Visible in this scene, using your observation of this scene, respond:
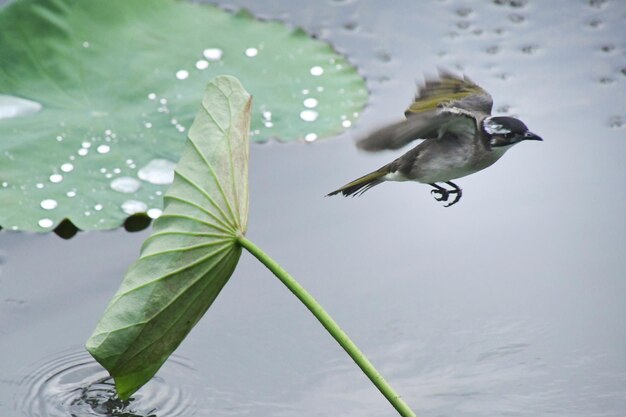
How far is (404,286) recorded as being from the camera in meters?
3.97

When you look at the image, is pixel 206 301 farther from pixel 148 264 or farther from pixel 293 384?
pixel 293 384

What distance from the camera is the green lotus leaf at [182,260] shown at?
2783 mm

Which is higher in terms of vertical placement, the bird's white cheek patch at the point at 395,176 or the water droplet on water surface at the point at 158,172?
the water droplet on water surface at the point at 158,172

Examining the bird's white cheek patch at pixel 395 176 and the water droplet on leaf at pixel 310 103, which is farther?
the water droplet on leaf at pixel 310 103

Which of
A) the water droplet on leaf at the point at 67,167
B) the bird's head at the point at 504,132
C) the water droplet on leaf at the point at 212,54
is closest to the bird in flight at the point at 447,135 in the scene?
the bird's head at the point at 504,132

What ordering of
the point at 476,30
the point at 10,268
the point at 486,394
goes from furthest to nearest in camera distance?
the point at 476,30, the point at 10,268, the point at 486,394

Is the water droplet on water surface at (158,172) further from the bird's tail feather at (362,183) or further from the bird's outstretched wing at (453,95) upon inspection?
the bird's outstretched wing at (453,95)

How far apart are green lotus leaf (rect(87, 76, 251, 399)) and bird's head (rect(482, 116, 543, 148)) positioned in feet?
2.40

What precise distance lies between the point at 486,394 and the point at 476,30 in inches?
92.0

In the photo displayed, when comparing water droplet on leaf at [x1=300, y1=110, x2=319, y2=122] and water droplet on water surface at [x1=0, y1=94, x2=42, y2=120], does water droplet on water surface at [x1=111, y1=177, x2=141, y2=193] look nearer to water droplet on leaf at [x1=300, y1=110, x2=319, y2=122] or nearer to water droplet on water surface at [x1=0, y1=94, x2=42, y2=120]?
water droplet on water surface at [x1=0, y1=94, x2=42, y2=120]

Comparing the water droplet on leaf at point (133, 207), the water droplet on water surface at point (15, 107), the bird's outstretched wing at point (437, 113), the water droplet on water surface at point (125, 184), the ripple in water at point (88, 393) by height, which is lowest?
the ripple in water at point (88, 393)

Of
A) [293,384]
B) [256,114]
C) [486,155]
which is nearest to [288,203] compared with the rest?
[256,114]

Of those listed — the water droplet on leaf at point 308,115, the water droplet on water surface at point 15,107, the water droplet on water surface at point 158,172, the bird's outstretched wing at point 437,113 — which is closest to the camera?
the bird's outstretched wing at point 437,113

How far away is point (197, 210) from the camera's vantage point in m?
2.81
